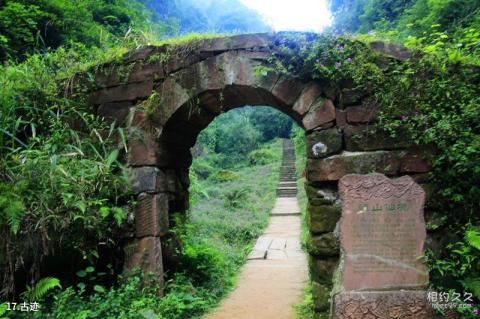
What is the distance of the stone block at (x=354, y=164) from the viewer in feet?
12.3

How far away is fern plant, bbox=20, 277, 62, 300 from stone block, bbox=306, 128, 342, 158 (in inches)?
110

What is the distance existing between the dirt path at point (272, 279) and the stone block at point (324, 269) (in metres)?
0.75

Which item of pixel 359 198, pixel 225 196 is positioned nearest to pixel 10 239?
pixel 359 198

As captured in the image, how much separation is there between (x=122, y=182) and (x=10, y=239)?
3.96ft

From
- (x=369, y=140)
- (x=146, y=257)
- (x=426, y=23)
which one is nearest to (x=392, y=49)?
(x=369, y=140)

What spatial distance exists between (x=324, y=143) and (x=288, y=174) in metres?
15.0

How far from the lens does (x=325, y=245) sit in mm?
3816

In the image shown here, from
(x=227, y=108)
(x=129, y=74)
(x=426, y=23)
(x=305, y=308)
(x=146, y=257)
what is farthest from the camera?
(x=426, y=23)

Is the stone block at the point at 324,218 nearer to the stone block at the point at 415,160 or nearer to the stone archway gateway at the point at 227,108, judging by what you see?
the stone archway gateway at the point at 227,108

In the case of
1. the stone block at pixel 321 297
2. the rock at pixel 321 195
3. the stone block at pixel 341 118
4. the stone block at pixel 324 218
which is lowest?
the stone block at pixel 321 297

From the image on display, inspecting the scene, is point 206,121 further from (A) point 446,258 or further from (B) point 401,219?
(A) point 446,258

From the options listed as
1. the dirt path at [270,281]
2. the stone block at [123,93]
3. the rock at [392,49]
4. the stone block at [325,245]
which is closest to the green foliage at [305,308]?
the dirt path at [270,281]

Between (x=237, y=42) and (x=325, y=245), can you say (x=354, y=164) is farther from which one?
(x=237, y=42)

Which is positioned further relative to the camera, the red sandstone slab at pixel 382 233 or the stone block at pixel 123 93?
the stone block at pixel 123 93
